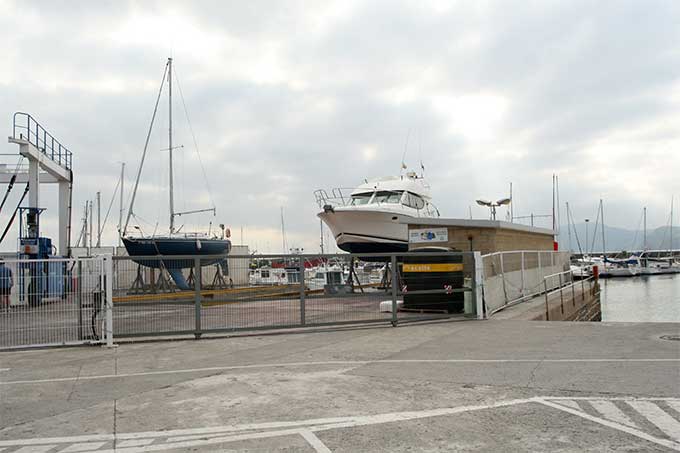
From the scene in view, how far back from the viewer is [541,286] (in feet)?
67.7

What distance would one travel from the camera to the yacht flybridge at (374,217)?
22625 mm

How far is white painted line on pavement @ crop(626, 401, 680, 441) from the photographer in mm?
4375

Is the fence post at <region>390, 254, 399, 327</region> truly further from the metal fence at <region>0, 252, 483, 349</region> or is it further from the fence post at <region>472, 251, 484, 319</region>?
the fence post at <region>472, 251, 484, 319</region>

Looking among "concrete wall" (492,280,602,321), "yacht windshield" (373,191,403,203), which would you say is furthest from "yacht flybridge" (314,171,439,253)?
"concrete wall" (492,280,602,321)

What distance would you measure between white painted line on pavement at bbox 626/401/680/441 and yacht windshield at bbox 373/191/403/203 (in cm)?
1963

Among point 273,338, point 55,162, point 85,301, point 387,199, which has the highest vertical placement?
point 55,162

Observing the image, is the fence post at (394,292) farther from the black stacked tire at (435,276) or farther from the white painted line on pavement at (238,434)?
the white painted line on pavement at (238,434)

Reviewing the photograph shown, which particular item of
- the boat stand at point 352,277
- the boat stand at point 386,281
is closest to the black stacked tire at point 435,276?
the boat stand at point 386,281

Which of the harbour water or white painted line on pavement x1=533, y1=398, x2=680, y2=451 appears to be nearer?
white painted line on pavement x1=533, y1=398, x2=680, y2=451

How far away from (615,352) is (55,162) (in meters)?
25.5

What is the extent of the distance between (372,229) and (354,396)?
56.5 ft

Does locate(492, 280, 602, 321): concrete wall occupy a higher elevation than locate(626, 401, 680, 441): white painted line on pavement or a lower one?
lower

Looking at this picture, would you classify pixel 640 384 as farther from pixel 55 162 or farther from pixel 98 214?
pixel 98 214

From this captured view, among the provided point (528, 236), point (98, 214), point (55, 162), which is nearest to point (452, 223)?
point (528, 236)
